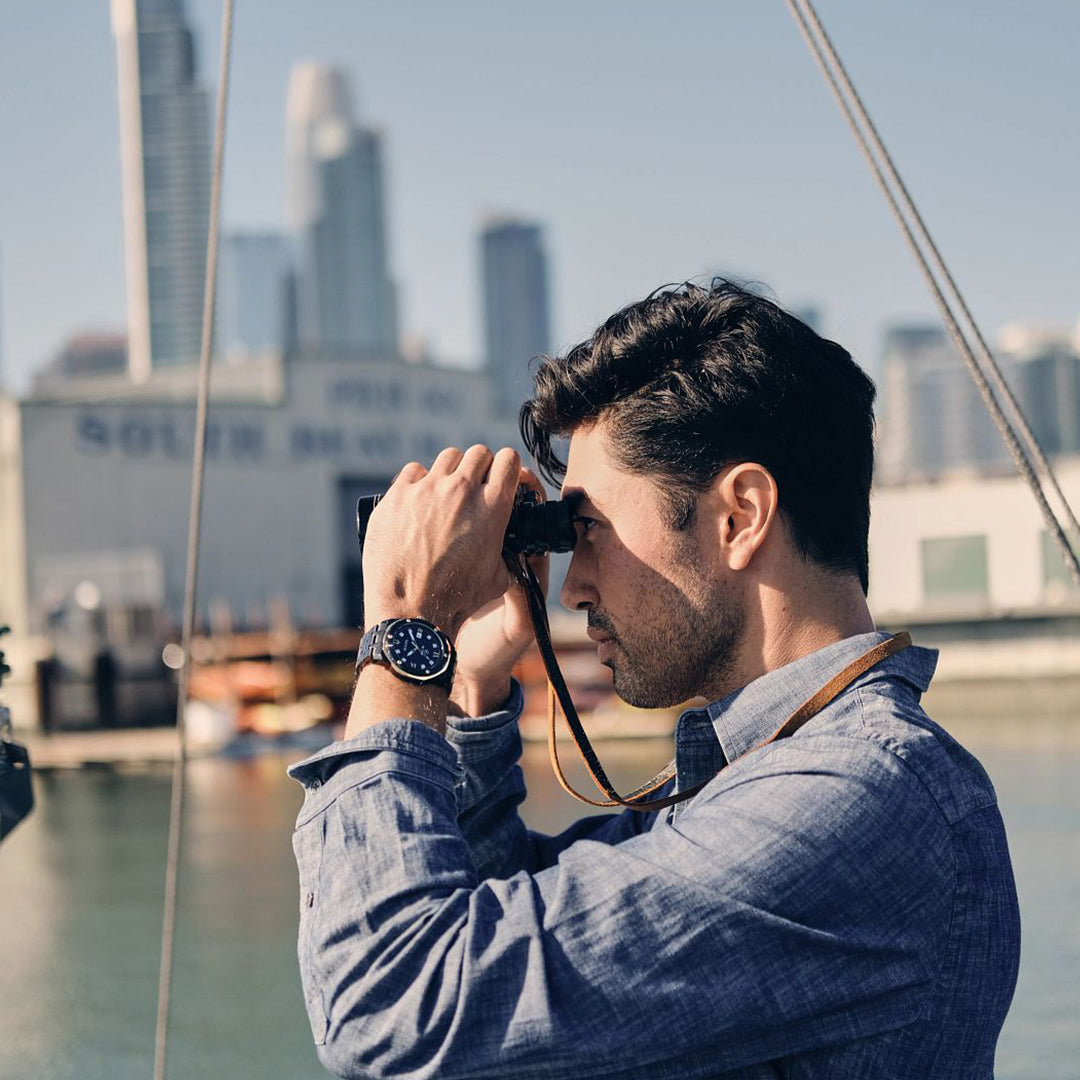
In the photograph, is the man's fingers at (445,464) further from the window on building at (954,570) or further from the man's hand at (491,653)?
the window on building at (954,570)

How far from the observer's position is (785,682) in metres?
1.18

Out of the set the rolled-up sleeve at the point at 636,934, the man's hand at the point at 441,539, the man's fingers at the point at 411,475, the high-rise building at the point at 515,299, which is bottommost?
the rolled-up sleeve at the point at 636,934

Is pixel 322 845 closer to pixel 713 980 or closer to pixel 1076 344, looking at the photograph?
pixel 713 980

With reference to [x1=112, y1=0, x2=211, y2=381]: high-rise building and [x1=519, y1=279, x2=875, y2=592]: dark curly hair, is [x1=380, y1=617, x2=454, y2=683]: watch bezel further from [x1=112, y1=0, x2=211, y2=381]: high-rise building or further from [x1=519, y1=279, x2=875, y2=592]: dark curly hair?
[x1=112, y1=0, x2=211, y2=381]: high-rise building

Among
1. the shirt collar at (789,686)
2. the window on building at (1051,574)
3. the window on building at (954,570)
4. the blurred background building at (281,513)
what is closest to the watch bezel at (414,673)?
the shirt collar at (789,686)

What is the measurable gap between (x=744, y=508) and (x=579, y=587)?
0.48 feet

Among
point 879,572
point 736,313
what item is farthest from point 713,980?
point 879,572

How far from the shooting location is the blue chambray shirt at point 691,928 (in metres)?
0.99

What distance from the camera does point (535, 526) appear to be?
1.27 m

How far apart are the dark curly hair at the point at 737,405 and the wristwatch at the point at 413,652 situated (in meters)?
0.21

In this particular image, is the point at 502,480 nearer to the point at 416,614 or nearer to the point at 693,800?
the point at 416,614

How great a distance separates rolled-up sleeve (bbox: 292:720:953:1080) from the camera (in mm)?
987

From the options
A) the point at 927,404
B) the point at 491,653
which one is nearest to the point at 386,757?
the point at 491,653

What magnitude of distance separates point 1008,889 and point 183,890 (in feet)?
37.4
